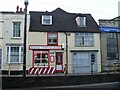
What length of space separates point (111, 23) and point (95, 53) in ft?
16.0

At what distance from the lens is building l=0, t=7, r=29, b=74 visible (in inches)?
1146

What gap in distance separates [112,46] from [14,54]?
488 inches

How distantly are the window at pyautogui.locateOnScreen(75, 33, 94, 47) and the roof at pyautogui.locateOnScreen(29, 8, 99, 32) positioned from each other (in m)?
0.61

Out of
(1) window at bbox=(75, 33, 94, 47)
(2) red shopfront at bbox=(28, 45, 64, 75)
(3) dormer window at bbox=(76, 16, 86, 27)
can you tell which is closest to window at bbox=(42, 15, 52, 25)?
(2) red shopfront at bbox=(28, 45, 64, 75)

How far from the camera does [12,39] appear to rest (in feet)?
97.0

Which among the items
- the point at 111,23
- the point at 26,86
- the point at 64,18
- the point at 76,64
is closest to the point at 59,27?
the point at 64,18

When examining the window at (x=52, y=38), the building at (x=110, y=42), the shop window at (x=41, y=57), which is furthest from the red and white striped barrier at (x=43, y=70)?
the building at (x=110, y=42)

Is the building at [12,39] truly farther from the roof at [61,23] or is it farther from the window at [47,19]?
the window at [47,19]

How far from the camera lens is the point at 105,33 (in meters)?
32.9

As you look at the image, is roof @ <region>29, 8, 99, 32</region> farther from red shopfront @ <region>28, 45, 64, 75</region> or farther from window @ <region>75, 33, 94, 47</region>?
red shopfront @ <region>28, 45, 64, 75</region>

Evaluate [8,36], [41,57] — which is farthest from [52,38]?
[8,36]

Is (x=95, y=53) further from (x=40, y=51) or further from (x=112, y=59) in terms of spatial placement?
(x=40, y=51)

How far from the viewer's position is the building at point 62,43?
30.1 m

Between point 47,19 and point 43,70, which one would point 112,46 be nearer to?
point 47,19
